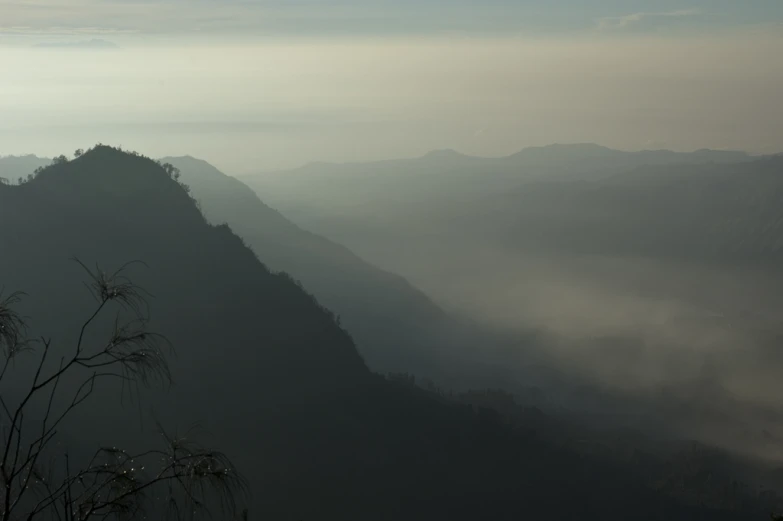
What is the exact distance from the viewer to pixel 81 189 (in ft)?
493

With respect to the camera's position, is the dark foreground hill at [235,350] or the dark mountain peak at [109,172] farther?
the dark mountain peak at [109,172]

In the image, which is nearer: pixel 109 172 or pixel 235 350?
pixel 109 172

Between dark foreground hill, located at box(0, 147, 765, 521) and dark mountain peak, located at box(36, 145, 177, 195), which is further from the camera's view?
dark mountain peak, located at box(36, 145, 177, 195)

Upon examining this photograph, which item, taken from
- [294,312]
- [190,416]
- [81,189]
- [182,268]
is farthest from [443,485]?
[81,189]

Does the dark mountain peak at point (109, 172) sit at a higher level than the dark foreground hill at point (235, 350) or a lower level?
higher

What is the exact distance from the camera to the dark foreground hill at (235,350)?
131m

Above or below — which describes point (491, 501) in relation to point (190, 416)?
below

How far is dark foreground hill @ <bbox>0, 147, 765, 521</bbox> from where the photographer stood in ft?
430

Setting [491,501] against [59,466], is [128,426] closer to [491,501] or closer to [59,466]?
[59,466]

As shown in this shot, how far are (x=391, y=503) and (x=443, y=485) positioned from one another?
2434cm

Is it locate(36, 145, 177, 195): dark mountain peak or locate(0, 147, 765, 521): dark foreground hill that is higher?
locate(36, 145, 177, 195): dark mountain peak

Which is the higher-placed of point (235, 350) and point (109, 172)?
point (109, 172)

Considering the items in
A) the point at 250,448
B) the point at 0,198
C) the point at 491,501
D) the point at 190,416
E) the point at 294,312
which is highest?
the point at 0,198

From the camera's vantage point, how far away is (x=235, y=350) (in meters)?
163
